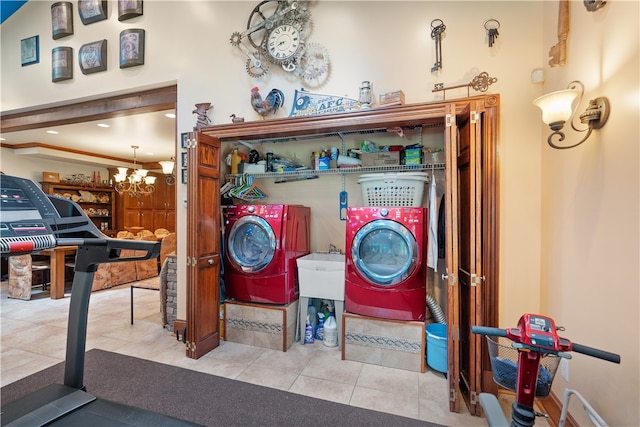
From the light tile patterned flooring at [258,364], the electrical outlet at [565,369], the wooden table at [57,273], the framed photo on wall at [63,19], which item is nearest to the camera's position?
the electrical outlet at [565,369]

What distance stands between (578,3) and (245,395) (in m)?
3.49

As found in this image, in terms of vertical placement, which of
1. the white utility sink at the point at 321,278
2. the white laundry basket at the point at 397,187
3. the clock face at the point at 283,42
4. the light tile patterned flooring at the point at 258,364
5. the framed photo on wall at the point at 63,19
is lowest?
the light tile patterned flooring at the point at 258,364

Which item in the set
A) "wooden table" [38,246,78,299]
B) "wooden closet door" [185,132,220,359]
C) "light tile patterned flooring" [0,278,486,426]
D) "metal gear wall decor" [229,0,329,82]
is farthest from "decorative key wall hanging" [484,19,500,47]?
"wooden table" [38,246,78,299]

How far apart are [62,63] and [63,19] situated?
570 mm

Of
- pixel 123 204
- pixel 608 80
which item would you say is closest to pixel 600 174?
pixel 608 80

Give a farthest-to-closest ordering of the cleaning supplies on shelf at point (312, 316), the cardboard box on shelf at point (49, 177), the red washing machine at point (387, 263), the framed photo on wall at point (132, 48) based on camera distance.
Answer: the cardboard box on shelf at point (49, 177) → the framed photo on wall at point (132, 48) → the cleaning supplies on shelf at point (312, 316) → the red washing machine at point (387, 263)

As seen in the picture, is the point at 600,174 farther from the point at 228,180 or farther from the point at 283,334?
the point at 228,180

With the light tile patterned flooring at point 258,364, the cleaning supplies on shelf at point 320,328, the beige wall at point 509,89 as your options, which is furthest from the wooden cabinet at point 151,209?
the cleaning supplies on shelf at point 320,328

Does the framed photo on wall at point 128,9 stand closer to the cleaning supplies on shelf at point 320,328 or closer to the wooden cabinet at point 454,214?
the wooden cabinet at point 454,214

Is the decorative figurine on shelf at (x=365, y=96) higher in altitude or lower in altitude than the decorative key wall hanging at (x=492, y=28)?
lower

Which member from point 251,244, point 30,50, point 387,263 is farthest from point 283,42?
point 30,50

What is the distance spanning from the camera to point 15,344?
3.12 m

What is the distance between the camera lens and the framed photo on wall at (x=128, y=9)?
11.7 feet

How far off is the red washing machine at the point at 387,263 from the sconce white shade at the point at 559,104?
107cm
